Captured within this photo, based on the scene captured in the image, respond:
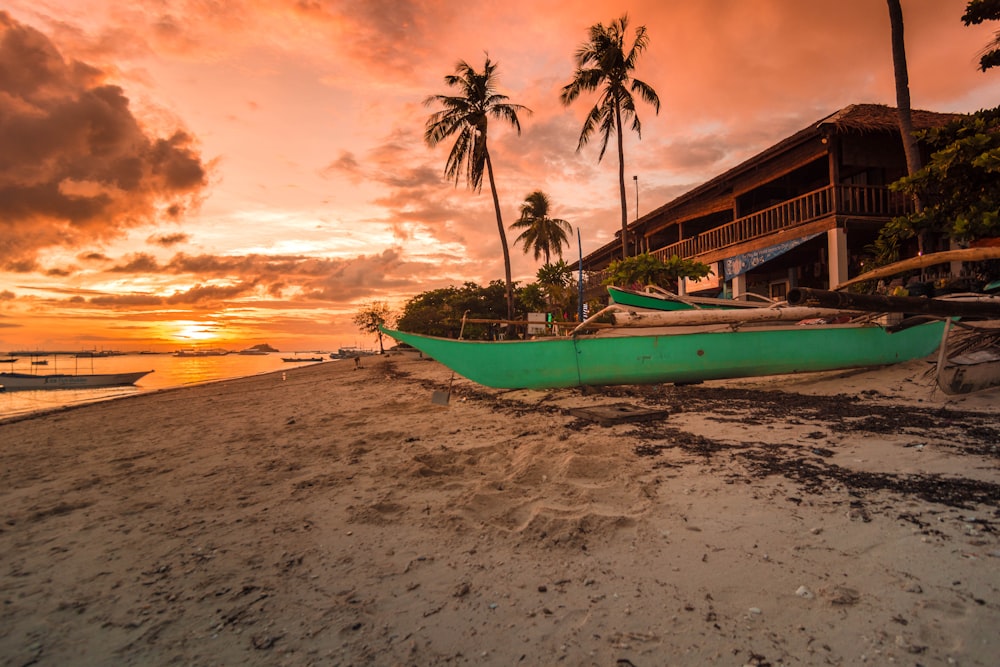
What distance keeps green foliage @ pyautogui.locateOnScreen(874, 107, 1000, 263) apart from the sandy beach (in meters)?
3.28

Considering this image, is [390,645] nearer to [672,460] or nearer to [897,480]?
[672,460]

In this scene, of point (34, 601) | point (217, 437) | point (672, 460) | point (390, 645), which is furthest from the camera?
point (217, 437)

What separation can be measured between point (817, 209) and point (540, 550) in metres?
14.5

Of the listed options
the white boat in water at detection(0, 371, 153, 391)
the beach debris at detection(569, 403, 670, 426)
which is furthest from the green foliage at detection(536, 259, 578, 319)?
the white boat in water at detection(0, 371, 153, 391)

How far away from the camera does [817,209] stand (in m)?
12.7

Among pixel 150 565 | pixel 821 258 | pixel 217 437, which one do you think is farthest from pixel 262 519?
pixel 821 258

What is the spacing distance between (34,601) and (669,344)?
6.05 m

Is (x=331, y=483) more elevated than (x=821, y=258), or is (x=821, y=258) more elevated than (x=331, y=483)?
(x=821, y=258)

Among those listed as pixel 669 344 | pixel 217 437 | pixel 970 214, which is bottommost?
pixel 217 437

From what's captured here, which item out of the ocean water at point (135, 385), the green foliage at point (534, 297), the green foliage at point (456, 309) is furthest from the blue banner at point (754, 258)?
the ocean water at point (135, 385)

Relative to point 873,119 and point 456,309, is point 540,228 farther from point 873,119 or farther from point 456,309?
point 873,119

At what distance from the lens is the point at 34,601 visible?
6.26 feet

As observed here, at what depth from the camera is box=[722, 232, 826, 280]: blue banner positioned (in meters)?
12.3

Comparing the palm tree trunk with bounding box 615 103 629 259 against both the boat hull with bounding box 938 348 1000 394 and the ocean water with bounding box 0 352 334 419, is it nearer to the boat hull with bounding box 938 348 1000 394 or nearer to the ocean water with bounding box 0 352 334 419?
the boat hull with bounding box 938 348 1000 394
